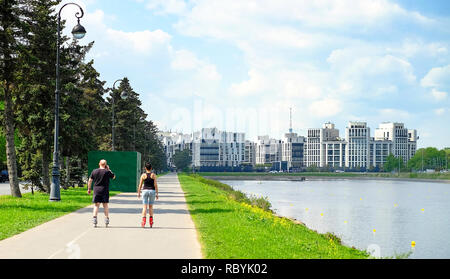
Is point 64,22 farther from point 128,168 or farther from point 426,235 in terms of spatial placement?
point 426,235

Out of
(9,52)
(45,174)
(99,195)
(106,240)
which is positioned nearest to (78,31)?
(9,52)

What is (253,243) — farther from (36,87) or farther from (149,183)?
(36,87)

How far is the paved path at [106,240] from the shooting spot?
1140cm

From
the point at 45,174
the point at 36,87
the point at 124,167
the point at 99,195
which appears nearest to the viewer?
the point at 99,195

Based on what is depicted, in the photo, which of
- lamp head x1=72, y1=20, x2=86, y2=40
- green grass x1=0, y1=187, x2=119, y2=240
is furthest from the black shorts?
lamp head x1=72, y1=20, x2=86, y2=40

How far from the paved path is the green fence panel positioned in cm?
1642

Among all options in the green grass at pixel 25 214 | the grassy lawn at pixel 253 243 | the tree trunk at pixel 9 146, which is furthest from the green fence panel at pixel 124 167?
the grassy lawn at pixel 253 243

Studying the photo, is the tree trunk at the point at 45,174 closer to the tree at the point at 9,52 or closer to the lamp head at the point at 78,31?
the tree at the point at 9,52

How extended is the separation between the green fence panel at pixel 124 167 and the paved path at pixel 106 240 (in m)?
16.4

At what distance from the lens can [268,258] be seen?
36.2 ft

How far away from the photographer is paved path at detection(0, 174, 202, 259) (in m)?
11.4

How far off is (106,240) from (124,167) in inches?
903

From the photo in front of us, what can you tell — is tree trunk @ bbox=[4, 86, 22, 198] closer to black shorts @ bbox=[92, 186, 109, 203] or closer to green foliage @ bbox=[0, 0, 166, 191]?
green foliage @ bbox=[0, 0, 166, 191]

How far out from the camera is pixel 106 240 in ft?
44.5
